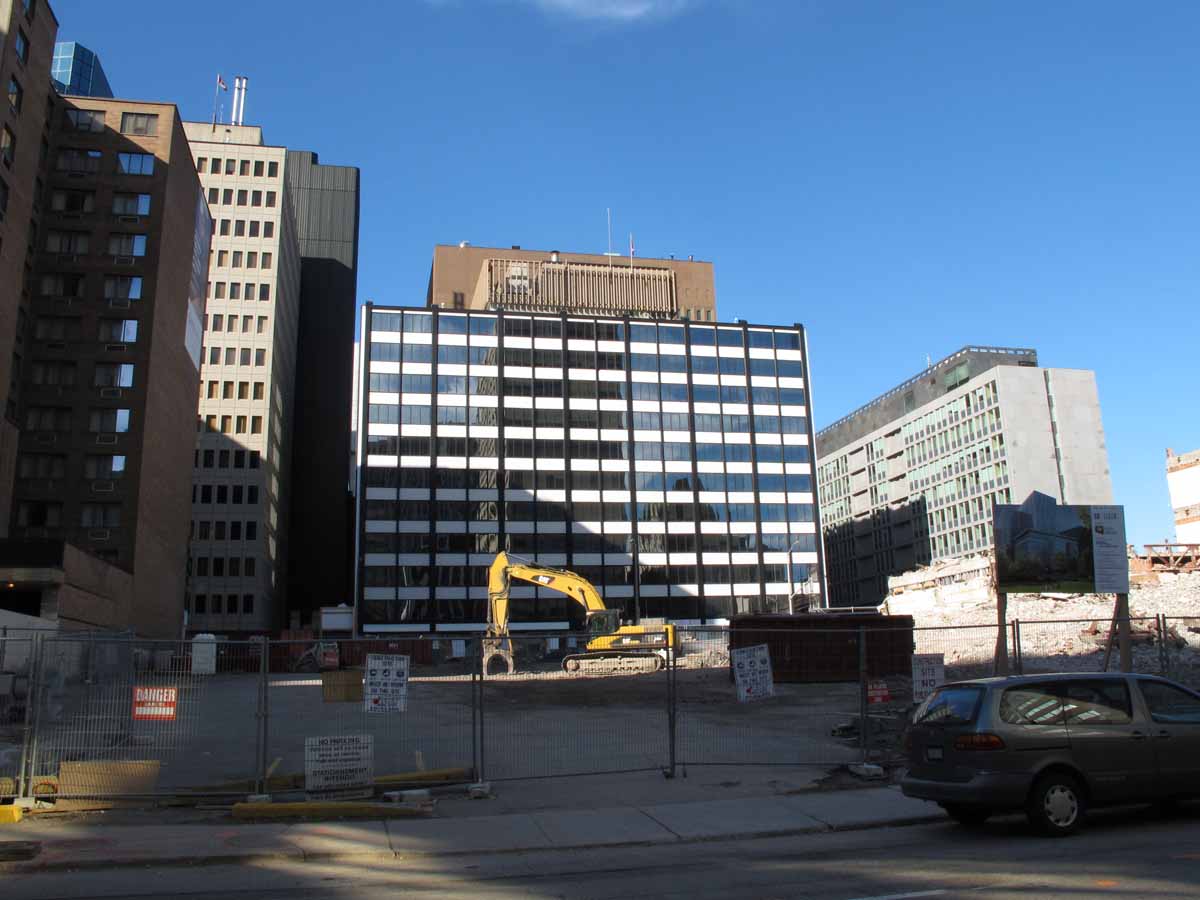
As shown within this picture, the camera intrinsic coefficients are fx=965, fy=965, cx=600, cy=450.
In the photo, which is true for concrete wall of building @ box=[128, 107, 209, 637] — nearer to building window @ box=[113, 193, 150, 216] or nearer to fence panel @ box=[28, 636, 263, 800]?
building window @ box=[113, 193, 150, 216]

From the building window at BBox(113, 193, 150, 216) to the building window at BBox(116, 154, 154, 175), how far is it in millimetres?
1798

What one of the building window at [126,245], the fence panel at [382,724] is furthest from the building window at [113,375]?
the fence panel at [382,724]

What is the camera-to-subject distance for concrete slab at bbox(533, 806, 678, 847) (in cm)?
1134

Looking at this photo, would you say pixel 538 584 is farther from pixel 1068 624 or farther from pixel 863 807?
pixel 863 807

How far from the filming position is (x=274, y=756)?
17.9 meters

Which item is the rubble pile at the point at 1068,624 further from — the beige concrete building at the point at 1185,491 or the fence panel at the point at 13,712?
the beige concrete building at the point at 1185,491

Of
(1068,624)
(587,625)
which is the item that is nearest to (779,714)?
(1068,624)

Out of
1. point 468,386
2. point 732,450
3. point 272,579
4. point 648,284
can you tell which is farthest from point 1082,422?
point 272,579

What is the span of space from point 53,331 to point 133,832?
66274 millimetres

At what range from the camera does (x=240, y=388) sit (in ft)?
325

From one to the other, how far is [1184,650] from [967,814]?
88.9 feet

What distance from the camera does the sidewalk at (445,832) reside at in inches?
422

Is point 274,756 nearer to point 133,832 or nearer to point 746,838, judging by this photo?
point 133,832

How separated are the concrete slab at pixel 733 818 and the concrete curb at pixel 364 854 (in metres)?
0.04
